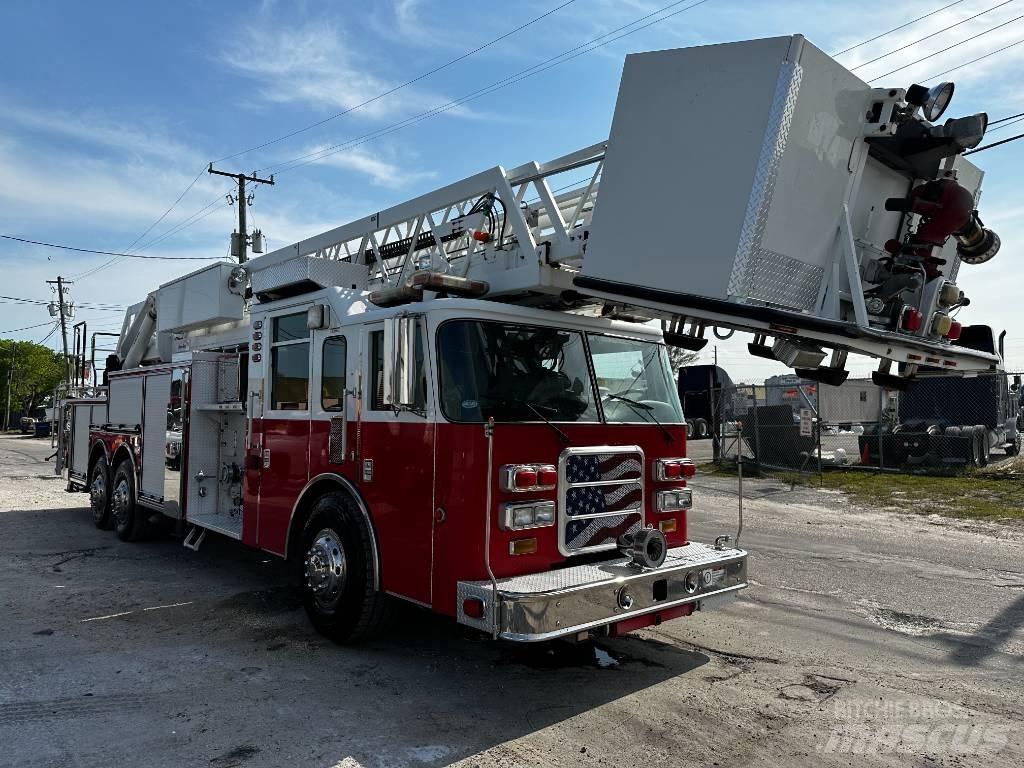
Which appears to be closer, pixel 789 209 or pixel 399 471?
pixel 789 209

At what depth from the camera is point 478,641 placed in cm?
568

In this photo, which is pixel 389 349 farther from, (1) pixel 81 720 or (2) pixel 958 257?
(2) pixel 958 257

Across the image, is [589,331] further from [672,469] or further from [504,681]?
[504,681]

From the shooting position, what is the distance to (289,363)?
626 cm

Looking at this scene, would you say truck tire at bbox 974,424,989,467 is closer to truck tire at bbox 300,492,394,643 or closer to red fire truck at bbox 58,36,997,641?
red fire truck at bbox 58,36,997,641

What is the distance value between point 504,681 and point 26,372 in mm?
77174

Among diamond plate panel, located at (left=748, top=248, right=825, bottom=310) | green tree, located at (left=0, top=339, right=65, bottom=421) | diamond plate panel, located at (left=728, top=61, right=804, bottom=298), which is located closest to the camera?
diamond plate panel, located at (left=728, top=61, right=804, bottom=298)

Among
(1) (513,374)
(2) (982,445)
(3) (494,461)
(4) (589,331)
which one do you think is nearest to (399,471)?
(3) (494,461)

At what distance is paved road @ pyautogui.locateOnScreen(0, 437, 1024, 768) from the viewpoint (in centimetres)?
393

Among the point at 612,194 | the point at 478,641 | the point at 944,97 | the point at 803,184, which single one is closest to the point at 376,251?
the point at 612,194

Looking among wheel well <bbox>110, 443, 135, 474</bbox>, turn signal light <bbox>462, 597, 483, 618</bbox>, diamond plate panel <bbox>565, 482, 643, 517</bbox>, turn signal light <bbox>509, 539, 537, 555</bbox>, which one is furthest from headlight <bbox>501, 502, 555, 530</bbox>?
wheel well <bbox>110, 443, 135, 474</bbox>

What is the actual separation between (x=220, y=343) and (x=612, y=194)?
5647 mm

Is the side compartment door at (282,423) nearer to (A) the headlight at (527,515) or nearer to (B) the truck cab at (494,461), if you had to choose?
(B) the truck cab at (494,461)

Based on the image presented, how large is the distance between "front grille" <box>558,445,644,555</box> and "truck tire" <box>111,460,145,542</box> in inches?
250
